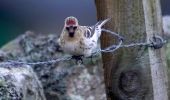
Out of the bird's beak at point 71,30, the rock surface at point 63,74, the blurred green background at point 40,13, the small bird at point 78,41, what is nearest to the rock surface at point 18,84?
the small bird at point 78,41

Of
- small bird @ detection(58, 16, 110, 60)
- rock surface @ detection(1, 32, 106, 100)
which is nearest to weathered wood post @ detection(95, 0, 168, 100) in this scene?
small bird @ detection(58, 16, 110, 60)

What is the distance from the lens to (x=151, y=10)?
464 centimetres

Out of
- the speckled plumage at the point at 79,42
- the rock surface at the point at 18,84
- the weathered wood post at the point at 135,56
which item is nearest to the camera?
the weathered wood post at the point at 135,56

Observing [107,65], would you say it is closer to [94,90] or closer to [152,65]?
[152,65]

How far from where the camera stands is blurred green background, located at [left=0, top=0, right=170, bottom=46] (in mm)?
12555

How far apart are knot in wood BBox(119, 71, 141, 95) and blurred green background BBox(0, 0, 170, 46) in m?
7.64

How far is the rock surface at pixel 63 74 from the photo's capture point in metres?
6.91

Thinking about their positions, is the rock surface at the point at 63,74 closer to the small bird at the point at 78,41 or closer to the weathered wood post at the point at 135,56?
the small bird at the point at 78,41

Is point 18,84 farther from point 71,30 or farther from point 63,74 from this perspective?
point 63,74

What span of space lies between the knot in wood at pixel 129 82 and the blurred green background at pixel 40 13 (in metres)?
7.64

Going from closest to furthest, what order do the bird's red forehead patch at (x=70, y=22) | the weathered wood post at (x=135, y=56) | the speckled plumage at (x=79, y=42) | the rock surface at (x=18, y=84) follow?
the weathered wood post at (x=135, y=56)
the bird's red forehead patch at (x=70, y=22)
the rock surface at (x=18, y=84)
the speckled plumage at (x=79, y=42)

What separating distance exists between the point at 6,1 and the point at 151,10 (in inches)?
329

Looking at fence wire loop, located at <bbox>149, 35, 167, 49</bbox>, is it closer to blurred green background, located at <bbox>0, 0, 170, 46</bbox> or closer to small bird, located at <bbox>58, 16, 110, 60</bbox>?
small bird, located at <bbox>58, 16, 110, 60</bbox>

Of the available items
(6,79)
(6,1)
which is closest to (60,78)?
(6,79)
